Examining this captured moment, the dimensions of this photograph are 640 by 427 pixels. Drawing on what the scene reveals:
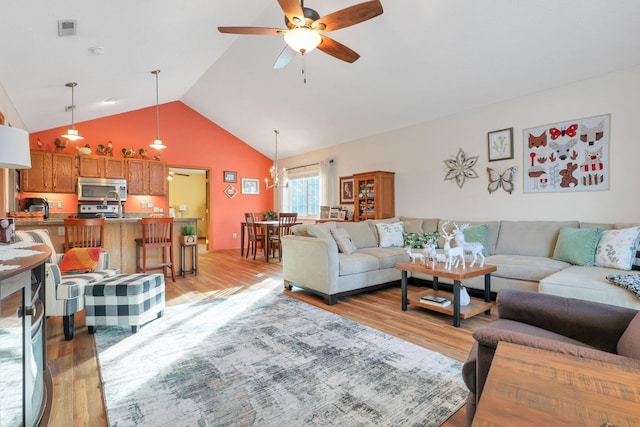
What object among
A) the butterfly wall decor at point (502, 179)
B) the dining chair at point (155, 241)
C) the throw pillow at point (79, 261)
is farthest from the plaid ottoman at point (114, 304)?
the butterfly wall decor at point (502, 179)

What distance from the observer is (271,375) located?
2051 mm

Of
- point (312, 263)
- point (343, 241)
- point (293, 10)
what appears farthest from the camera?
point (343, 241)

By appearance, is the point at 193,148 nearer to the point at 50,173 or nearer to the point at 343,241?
the point at 50,173

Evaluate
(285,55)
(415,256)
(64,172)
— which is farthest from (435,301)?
(64,172)

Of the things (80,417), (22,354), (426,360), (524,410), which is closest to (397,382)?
(426,360)

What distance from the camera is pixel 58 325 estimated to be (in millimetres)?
2990

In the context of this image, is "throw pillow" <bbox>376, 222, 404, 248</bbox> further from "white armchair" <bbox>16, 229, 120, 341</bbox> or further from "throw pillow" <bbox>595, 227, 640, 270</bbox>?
"white armchair" <bbox>16, 229, 120, 341</bbox>

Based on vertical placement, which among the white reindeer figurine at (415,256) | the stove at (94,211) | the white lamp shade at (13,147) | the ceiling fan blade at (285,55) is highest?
the ceiling fan blade at (285,55)

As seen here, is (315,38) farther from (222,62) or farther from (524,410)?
(222,62)

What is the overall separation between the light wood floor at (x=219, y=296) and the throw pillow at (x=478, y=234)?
1212mm

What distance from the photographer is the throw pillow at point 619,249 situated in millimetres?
3010

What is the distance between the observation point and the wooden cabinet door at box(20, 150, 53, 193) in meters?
5.50

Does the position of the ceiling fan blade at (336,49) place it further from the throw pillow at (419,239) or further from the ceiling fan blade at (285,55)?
the throw pillow at (419,239)

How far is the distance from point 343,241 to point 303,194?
13.8 ft
